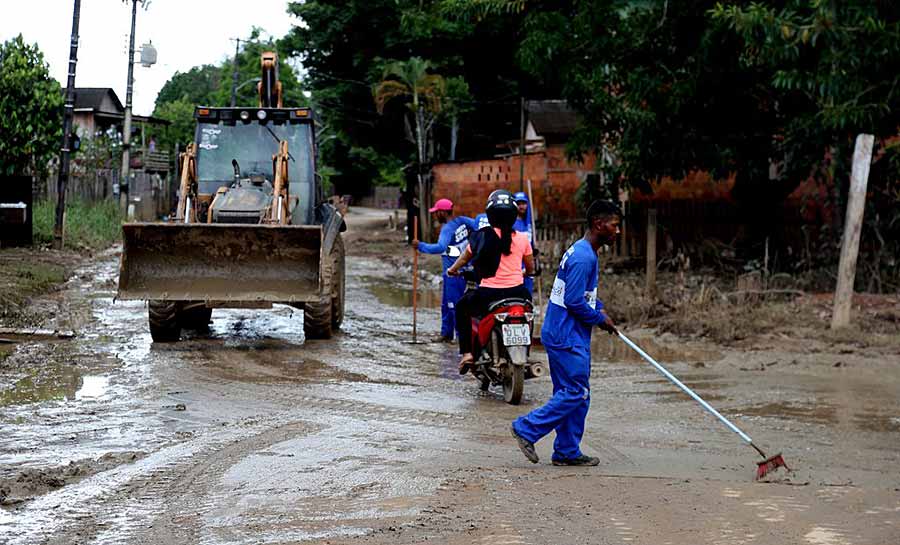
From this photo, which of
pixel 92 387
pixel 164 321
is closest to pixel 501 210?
pixel 92 387

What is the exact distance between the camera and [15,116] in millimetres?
26859

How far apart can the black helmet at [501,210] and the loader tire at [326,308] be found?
3619 mm

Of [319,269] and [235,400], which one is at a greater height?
[319,269]

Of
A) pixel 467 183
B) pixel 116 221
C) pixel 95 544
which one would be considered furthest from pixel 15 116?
pixel 95 544

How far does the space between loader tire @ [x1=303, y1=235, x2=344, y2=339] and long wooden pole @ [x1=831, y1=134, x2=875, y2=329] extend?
19.4 ft

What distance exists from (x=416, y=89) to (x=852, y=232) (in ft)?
99.9

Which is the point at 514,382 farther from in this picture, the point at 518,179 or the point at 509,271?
the point at 518,179

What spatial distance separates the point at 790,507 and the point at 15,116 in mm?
24564

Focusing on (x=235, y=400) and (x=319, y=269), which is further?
(x=319, y=269)

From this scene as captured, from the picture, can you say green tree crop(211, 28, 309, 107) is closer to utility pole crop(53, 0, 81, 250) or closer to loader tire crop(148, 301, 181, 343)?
utility pole crop(53, 0, 81, 250)

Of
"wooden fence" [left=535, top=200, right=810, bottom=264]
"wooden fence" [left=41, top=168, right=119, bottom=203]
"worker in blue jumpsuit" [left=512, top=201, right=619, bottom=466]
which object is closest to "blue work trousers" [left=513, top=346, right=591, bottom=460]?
"worker in blue jumpsuit" [left=512, top=201, right=619, bottom=466]

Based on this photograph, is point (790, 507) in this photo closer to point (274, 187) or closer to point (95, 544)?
point (95, 544)

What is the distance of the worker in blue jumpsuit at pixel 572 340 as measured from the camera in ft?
23.5

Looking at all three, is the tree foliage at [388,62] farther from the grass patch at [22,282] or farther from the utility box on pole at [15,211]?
the grass patch at [22,282]
